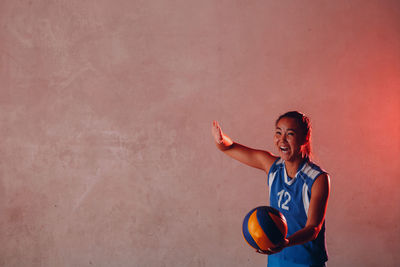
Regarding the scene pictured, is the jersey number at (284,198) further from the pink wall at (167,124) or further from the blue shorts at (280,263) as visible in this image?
the pink wall at (167,124)

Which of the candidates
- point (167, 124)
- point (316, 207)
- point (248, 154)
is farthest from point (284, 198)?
point (167, 124)

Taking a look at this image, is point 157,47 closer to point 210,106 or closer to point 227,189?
point 210,106

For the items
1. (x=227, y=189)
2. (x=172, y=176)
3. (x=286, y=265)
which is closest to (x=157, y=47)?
(x=172, y=176)

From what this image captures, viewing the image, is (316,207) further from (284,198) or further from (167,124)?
Result: (167,124)

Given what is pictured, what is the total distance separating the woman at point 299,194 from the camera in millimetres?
1860

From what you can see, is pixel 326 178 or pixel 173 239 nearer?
pixel 326 178

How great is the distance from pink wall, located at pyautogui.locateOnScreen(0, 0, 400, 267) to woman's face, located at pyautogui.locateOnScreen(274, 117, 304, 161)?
121 centimetres

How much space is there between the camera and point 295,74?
10.9 ft

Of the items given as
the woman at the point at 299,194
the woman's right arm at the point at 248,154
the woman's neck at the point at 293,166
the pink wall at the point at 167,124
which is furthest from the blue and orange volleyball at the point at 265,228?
the pink wall at the point at 167,124

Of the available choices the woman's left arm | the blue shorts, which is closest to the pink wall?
the blue shorts

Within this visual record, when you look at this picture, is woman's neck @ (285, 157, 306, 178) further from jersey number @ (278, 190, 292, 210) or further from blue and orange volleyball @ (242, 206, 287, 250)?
blue and orange volleyball @ (242, 206, 287, 250)

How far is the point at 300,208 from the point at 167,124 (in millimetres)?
1585

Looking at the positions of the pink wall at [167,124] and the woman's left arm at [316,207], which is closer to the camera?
the woman's left arm at [316,207]

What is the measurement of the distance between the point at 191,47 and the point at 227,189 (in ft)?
4.35
